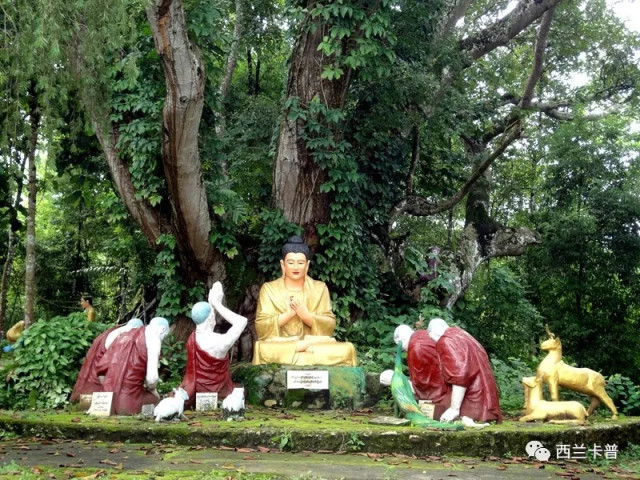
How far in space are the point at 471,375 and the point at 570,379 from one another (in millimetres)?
1235

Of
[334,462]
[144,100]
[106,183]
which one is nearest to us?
[334,462]

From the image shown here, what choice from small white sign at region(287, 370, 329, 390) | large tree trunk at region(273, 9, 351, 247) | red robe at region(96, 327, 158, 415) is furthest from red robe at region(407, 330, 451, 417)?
large tree trunk at region(273, 9, 351, 247)

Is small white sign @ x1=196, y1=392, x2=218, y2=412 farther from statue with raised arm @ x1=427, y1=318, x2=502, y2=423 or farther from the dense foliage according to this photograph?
statue with raised arm @ x1=427, y1=318, x2=502, y2=423

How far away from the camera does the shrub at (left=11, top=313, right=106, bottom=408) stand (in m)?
8.41

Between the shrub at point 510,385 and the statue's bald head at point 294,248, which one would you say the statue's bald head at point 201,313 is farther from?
the shrub at point 510,385

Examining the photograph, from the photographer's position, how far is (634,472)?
19.2ft

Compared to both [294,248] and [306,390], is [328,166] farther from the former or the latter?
[306,390]

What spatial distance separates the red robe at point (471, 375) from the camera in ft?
23.1

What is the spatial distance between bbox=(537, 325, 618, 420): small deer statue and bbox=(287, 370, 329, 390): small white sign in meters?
2.62

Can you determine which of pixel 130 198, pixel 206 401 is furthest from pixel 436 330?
pixel 130 198

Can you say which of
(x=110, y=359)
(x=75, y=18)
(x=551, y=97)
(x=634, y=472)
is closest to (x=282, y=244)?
(x=110, y=359)

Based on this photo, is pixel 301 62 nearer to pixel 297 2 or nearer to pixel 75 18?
pixel 297 2

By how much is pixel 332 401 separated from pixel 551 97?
11414 millimetres

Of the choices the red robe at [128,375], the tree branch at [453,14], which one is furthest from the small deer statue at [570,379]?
the tree branch at [453,14]
